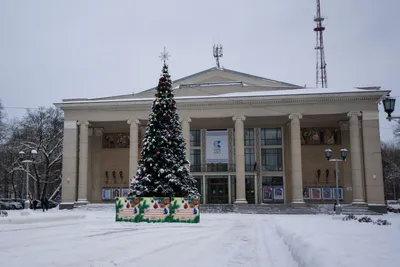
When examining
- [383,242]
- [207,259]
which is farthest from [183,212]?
[383,242]

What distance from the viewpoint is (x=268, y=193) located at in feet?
155

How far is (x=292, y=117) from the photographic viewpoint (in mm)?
42219

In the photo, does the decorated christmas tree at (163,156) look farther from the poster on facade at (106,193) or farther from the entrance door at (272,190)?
the poster on facade at (106,193)

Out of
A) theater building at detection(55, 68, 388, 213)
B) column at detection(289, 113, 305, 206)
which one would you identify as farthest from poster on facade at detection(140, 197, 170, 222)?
column at detection(289, 113, 305, 206)

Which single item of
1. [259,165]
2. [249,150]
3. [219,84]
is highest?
[219,84]

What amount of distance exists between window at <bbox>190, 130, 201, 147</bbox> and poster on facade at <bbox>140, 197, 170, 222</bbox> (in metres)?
24.3

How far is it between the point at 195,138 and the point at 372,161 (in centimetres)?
1841

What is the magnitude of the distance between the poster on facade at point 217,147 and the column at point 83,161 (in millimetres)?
12511

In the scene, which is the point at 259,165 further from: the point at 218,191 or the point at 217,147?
the point at 218,191

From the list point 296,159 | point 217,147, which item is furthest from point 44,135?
point 296,159

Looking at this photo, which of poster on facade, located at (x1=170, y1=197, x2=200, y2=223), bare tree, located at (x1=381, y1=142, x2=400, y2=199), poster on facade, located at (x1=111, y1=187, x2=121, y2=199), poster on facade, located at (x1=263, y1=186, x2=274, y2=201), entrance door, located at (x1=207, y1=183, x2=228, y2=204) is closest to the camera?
poster on facade, located at (x1=170, y1=197, x2=200, y2=223)

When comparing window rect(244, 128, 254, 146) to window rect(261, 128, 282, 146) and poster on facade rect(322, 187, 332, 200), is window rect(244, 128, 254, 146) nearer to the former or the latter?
window rect(261, 128, 282, 146)

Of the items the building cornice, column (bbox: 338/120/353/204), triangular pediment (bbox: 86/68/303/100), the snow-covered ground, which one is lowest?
the snow-covered ground

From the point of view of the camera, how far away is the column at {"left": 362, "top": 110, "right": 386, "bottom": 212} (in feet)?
130
